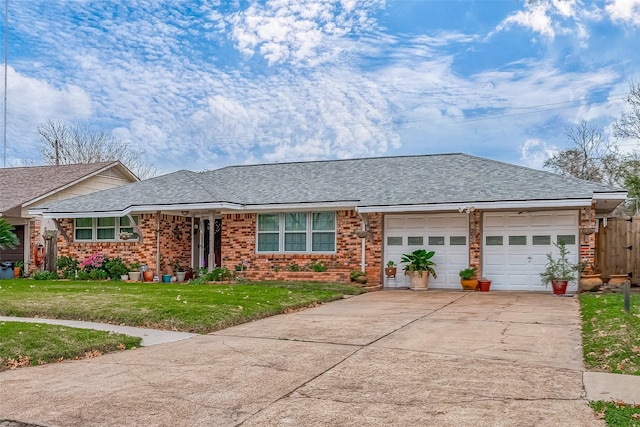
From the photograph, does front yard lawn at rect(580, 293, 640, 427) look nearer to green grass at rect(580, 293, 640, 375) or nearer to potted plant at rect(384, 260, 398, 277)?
green grass at rect(580, 293, 640, 375)

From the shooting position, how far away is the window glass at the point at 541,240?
15.8 metres

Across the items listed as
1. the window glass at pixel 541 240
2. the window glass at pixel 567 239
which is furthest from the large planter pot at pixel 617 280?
the window glass at pixel 541 240

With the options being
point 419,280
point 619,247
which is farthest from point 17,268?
point 619,247

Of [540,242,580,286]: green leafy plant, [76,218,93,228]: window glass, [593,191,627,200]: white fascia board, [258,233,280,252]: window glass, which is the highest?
[593,191,627,200]: white fascia board

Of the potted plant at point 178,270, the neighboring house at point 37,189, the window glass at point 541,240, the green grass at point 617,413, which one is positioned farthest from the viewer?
the neighboring house at point 37,189

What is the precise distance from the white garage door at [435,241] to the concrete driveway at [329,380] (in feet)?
22.7

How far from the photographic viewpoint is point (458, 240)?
1675 centimetres

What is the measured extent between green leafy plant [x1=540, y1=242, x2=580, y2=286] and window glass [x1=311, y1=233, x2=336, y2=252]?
6109 millimetres

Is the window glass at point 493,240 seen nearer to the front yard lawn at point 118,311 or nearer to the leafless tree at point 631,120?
the front yard lawn at point 118,311

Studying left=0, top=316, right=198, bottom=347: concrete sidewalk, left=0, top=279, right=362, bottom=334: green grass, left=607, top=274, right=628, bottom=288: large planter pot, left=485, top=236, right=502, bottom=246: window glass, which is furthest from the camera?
left=485, top=236, right=502, bottom=246: window glass

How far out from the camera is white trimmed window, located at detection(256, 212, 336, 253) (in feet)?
59.0

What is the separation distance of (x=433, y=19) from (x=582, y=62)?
29.3ft

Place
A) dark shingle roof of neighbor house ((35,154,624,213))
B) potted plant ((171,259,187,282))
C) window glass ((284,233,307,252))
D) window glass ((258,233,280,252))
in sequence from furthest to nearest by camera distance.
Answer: potted plant ((171,259,187,282))
window glass ((258,233,280,252))
window glass ((284,233,307,252))
dark shingle roof of neighbor house ((35,154,624,213))

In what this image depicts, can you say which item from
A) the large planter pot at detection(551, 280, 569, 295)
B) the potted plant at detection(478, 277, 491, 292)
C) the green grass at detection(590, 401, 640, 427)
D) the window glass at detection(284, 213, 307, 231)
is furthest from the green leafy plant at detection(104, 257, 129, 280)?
the green grass at detection(590, 401, 640, 427)
